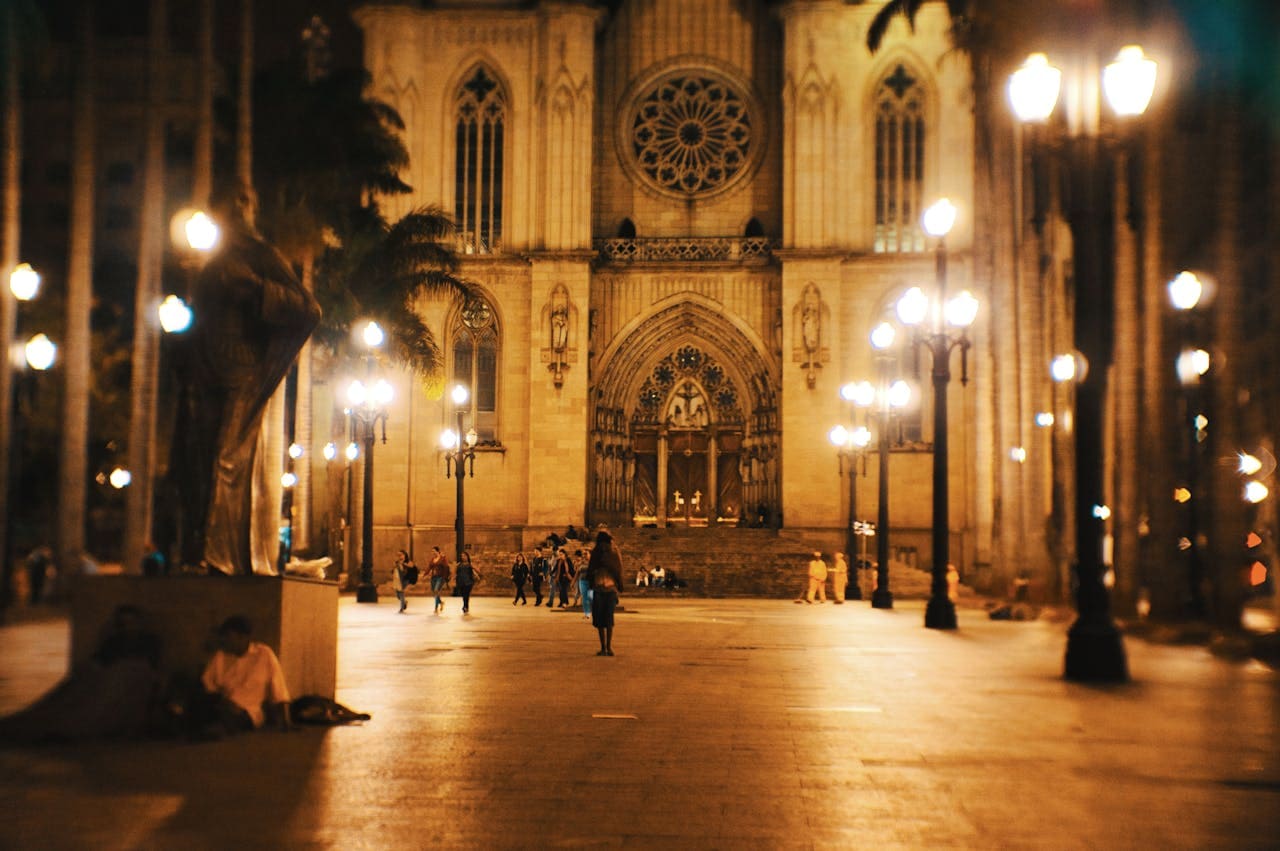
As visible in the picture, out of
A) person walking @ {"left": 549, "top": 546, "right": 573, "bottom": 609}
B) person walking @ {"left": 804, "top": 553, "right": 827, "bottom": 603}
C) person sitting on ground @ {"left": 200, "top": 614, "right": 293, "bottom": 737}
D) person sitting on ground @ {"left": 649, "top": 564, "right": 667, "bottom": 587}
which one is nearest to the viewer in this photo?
person sitting on ground @ {"left": 200, "top": 614, "right": 293, "bottom": 737}

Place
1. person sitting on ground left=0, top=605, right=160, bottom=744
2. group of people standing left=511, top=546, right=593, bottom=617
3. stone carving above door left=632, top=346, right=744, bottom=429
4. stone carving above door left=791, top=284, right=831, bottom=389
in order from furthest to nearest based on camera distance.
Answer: stone carving above door left=632, top=346, right=744, bottom=429, stone carving above door left=791, top=284, right=831, bottom=389, group of people standing left=511, top=546, right=593, bottom=617, person sitting on ground left=0, top=605, right=160, bottom=744

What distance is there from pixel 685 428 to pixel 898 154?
10.9 metres

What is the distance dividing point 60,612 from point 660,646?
567 inches

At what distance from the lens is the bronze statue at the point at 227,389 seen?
9.27m

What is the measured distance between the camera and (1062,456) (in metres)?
30.3

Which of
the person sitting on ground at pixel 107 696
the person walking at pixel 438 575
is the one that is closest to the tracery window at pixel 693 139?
the person walking at pixel 438 575

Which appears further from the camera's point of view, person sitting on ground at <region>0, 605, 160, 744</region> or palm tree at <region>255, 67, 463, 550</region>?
palm tree at <region>255, 67, 463, 550</region>

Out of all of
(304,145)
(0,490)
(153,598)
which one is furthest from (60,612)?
(153,598)

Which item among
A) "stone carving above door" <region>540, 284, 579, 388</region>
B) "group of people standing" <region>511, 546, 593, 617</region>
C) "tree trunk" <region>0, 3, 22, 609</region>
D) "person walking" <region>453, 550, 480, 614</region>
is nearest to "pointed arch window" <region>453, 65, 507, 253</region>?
"stone carving above door" <region>540, 284, 579, 388</region>

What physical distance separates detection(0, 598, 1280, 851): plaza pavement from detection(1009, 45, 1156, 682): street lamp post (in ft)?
1.71

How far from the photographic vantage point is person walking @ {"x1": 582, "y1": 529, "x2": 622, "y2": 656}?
16.0 meters

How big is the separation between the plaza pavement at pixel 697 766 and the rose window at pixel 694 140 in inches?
1292

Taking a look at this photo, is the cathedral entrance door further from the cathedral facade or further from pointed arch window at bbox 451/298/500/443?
pointed arch window at bbox 451/298/500/443

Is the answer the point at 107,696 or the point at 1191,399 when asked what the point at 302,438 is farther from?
the point at 107,696
